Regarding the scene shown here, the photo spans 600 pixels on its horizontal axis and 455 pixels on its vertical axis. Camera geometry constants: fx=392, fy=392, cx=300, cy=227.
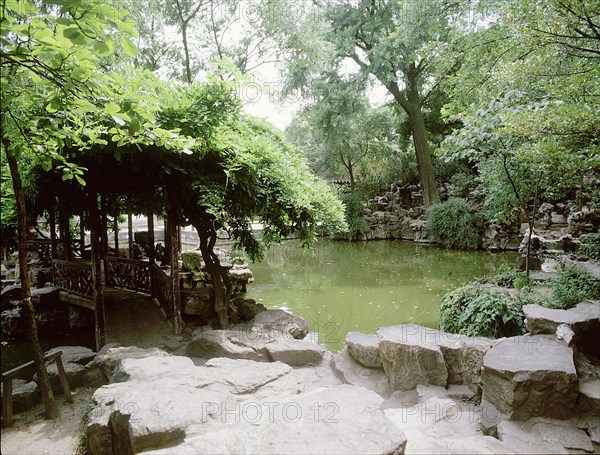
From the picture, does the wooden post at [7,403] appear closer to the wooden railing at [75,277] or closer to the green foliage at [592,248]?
the wooden railing at [75,277]

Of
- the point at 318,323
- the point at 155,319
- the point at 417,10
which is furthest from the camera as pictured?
the point at 417,10

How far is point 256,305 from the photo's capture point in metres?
8.35

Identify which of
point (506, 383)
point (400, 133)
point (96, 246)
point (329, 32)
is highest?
point (329, 32)

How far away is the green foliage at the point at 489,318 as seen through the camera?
587 cm

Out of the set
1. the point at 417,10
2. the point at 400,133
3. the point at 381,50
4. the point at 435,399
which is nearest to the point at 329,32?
the point at 381,50

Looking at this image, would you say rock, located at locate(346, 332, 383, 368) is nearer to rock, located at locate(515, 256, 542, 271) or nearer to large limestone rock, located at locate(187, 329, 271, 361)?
large limestone rock, located at locate(187, 329, 271, 361)

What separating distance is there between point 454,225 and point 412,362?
13846 mm

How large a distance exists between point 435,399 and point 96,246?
5.46 m

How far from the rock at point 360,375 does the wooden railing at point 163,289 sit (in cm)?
332

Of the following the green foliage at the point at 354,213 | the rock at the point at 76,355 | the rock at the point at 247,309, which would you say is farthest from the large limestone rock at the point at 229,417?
the green foliage at the point at 354,213

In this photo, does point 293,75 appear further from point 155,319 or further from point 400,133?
point 155,319

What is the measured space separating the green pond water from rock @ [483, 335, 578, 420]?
3.64 meters

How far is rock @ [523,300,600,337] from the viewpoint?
4344 mm

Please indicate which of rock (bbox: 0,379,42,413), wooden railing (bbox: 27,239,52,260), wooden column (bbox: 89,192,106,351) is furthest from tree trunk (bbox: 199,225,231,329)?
wooden railing (bbox: 27,239,52,260)
